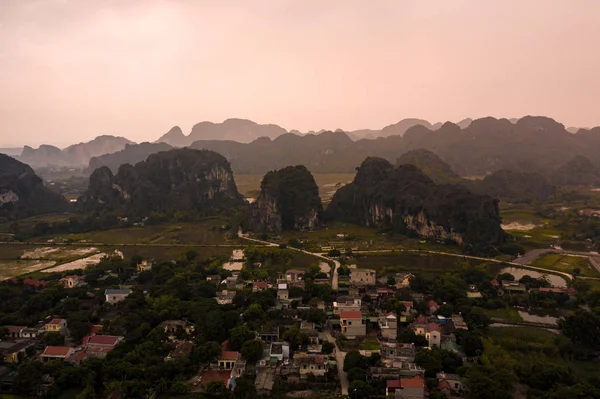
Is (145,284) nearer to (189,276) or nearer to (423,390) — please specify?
(189,276)

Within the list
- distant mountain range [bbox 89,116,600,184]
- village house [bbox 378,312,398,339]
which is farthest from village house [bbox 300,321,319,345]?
distant mountain range [bbox 89,116,600,184]

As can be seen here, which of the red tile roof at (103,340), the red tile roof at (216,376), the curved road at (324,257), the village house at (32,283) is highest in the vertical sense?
the village house at (32,283)

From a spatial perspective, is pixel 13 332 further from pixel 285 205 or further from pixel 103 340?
pixel 285 205

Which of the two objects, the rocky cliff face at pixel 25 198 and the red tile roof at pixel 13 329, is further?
the rocky cliff face at pixel 25 198

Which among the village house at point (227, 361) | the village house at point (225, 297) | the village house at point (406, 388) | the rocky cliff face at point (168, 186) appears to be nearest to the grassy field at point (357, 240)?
the village house at point (225, 297)

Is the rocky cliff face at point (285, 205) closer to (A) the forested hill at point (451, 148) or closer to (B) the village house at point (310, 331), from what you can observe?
(B) the village house at point (310, 331)

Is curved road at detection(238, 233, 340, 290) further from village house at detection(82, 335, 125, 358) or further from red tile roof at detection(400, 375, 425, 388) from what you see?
village house at detection(82, 335, 125, 358)

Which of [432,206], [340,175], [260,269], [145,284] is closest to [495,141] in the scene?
[340,175]

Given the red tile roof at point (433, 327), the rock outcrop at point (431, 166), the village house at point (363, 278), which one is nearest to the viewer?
the red tile roof at point (433, 327)
